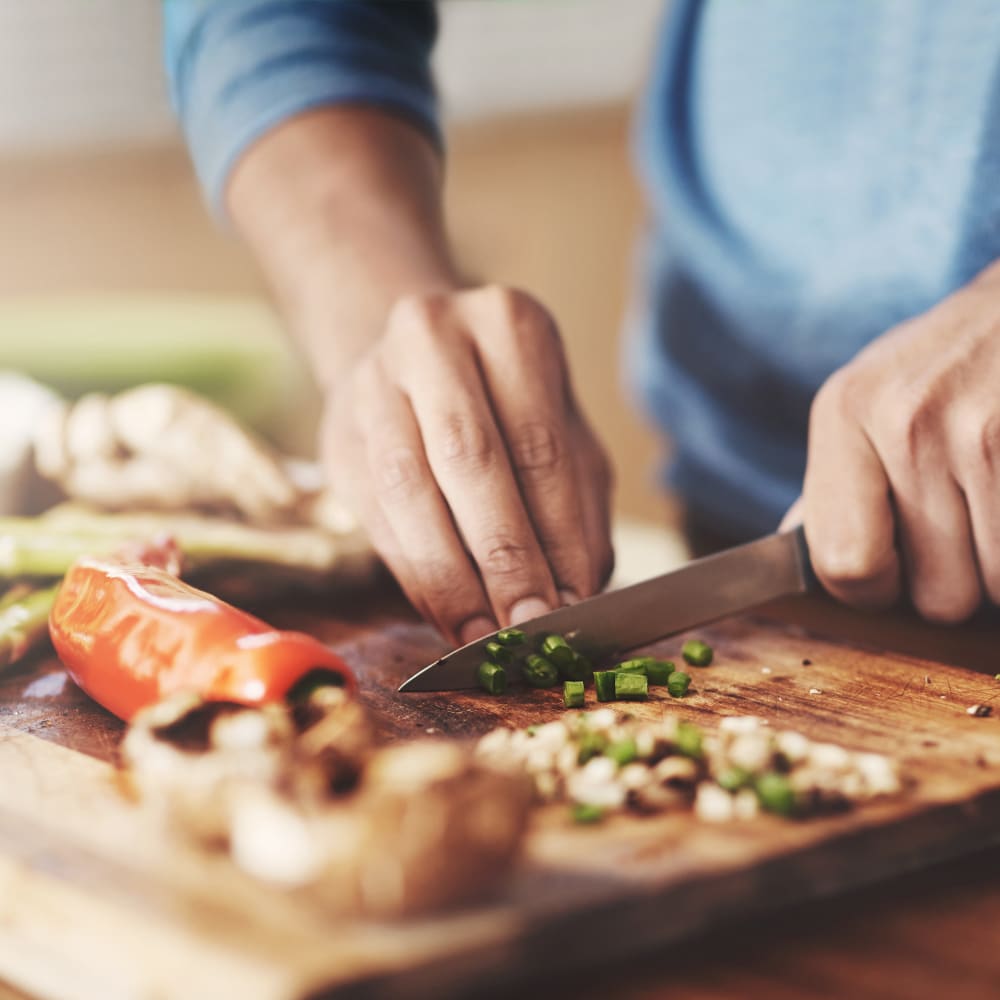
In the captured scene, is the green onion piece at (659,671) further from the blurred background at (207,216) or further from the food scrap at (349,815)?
the blurred background at (207,216)

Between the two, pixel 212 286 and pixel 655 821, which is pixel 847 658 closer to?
pixel 655 821

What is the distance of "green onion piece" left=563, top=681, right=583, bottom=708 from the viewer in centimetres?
88

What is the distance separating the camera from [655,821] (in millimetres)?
653

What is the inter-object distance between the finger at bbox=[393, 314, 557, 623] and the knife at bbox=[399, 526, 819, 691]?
5 centimetres

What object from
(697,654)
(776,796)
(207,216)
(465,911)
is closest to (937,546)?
(697,654)

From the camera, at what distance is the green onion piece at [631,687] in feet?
2.91

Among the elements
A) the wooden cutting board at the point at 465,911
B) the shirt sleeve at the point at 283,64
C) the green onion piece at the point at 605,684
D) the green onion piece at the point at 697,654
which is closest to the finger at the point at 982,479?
the wooden cutting board at the point at 465,911

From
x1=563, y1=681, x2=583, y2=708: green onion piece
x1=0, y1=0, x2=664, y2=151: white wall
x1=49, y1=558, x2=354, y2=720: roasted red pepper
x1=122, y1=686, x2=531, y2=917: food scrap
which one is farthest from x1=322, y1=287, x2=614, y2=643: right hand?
x1=0, y1=0, x2=664, y2=151: white wall

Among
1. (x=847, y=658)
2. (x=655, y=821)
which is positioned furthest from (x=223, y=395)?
A: (x=655, y=821)

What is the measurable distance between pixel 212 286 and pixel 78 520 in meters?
3.99

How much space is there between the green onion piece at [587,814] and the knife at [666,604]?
0.89 feet

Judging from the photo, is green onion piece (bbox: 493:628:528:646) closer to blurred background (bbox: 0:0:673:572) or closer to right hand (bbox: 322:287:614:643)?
right hand (bbox: 322:287:614:643)

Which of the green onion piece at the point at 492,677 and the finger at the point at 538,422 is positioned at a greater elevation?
the finger at the point at 538,422

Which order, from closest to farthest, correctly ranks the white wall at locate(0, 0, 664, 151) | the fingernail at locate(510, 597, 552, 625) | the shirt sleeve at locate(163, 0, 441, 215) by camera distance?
1. the fingernail at locate(510, 597, 552, 625)
2. the shirt sleeve at locate(163, 0, 441, 215)
3. the white wall at locate(0, 0, 664, 151)
